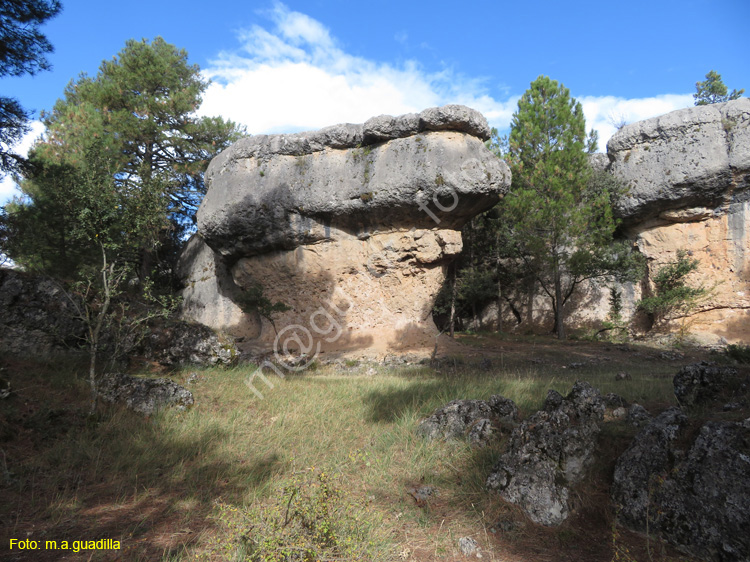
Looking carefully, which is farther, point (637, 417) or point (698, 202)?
point (698, 202)

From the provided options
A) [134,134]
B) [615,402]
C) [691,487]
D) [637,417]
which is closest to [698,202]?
[615,402]

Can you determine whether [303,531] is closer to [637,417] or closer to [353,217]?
[637,417]

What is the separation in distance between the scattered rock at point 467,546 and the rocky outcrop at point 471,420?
1.55 m

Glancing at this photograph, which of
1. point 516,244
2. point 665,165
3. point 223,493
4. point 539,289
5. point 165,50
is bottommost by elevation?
point 223,493

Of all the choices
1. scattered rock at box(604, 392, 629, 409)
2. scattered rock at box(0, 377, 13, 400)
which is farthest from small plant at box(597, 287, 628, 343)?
scattered rock at box(0, 377, 13, 400)

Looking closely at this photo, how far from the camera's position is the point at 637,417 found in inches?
177

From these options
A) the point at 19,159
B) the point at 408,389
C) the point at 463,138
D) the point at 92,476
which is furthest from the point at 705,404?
the point at 19,159

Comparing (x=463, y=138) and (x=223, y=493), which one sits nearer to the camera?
(x=223, y=493)

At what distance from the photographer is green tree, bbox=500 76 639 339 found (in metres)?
15.3

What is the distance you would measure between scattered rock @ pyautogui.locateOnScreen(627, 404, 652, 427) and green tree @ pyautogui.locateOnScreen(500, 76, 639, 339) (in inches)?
448

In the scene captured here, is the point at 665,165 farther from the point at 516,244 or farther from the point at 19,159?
the point at 19,159

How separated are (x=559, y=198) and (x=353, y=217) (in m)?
7.89

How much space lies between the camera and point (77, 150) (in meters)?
15.4

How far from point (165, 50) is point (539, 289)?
1991 centimetres
